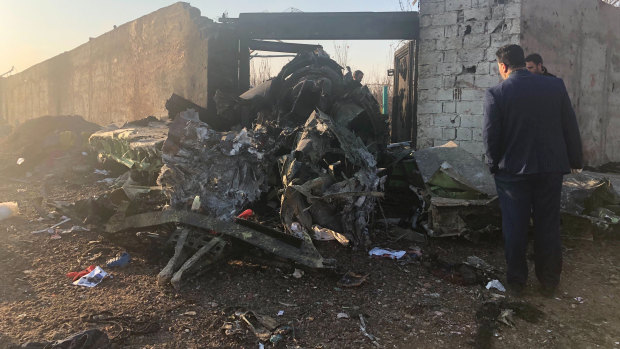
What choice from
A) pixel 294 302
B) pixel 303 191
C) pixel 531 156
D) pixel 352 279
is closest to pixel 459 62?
pixel 531 156

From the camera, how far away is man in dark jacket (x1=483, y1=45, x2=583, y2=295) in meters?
2.81

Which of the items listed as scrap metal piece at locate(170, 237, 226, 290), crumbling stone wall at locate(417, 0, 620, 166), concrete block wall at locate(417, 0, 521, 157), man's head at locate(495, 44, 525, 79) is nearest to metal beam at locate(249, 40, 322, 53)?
concrete block wall at locate(417, 0, 521, 157)

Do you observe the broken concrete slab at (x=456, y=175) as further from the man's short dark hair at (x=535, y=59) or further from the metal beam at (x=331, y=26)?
the metal beam at (x=331, y=26)

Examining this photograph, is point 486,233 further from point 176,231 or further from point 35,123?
point 35,123

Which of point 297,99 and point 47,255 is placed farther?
point 297,99

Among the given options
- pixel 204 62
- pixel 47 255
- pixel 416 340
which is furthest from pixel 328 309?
pixel 204 62

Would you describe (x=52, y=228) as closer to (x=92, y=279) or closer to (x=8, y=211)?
(x=8, y=211)

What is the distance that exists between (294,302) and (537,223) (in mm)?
1861

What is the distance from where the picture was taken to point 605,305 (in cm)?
275

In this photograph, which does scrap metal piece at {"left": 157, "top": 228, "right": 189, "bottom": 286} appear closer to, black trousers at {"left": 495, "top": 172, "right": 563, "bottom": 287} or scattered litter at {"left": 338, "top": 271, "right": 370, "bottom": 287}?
scattered litter at {"left": 338, "top": 271, "right": 370, "bottom": 287}

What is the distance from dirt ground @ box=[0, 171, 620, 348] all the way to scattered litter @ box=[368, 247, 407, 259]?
0.07 metres

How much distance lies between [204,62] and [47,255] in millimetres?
4420

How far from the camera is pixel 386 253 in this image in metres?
3.61

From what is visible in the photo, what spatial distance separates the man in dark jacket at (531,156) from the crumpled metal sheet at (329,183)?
106cm
